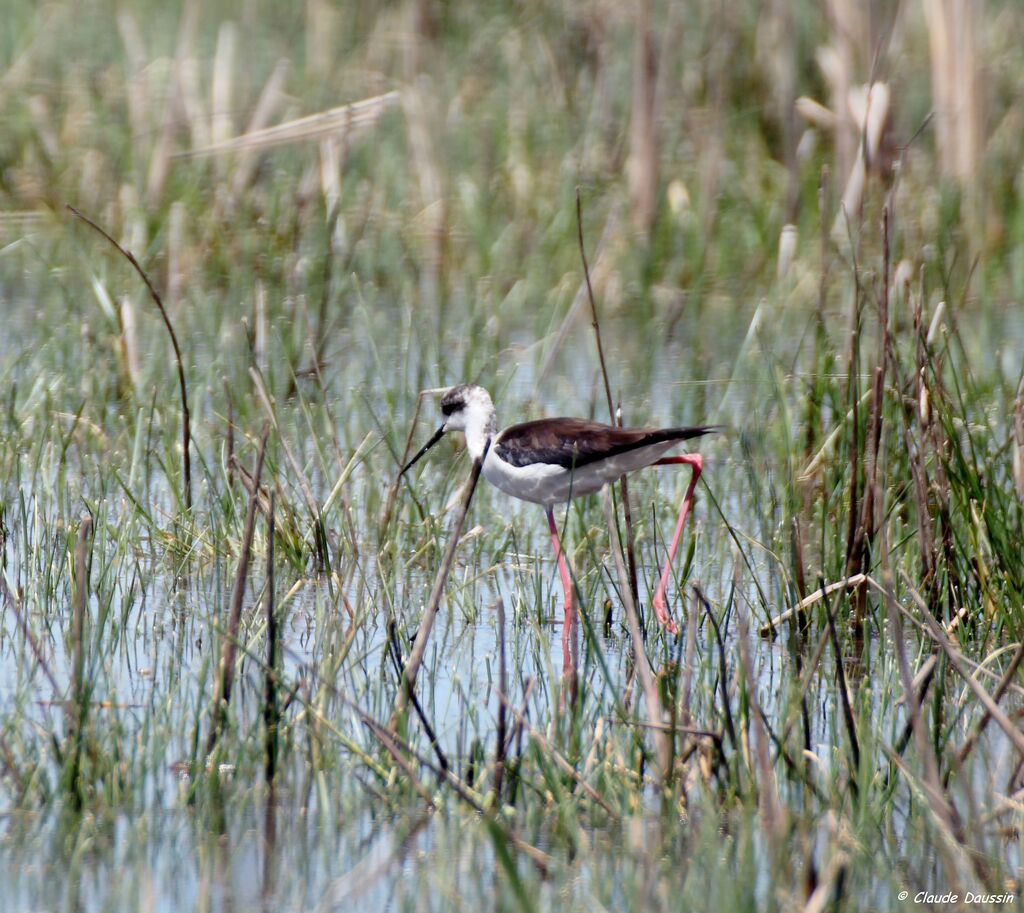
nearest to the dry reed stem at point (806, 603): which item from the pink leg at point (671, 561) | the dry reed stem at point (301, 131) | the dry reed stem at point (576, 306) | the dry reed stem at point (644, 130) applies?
the pink leg at point (671, 561)

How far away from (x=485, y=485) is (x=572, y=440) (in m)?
0.96

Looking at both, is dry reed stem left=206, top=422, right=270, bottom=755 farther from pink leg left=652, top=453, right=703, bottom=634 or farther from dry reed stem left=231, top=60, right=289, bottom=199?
dry reed stem left=231, top=60, right=289, bottom=199

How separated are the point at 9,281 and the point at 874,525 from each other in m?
4.83

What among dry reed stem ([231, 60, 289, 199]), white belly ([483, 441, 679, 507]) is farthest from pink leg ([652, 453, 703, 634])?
dry reed stem ([231, 60, 289, 199])

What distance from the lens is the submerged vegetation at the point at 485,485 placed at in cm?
305

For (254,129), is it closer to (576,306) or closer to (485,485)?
(576,306)

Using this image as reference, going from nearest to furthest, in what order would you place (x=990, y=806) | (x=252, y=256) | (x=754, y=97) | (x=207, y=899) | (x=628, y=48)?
(x=207, y=899)
(x=990, y=806)
(x=252, y=256)
(x=754, y=97)
(x=628, y=48)

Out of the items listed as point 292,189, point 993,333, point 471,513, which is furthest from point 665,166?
point 471,513

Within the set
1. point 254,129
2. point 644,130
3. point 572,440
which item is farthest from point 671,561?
point 254,129

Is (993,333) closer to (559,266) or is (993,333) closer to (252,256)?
(559,266)

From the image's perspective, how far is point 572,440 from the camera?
4559mm

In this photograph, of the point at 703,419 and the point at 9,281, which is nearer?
the point at 703,419

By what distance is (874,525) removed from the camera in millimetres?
4301

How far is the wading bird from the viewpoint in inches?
174
